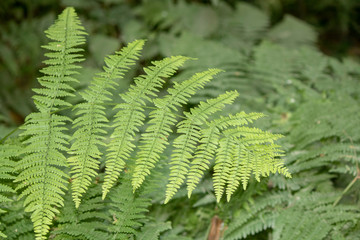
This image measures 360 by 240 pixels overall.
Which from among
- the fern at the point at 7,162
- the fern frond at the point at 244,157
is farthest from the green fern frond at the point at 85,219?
the fern frond at the point at 244,157

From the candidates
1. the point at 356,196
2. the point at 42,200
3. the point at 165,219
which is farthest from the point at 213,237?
the point at 42,200

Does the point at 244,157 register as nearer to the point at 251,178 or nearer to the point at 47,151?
the point at 251,178

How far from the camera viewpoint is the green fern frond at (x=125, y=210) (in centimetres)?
152

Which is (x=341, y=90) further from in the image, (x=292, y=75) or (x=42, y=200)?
(x=42, y=200)

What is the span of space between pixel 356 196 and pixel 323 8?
4802 millimetres

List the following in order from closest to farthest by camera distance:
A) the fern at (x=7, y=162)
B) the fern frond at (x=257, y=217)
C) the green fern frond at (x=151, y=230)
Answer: the fern at (x=7, y=162)
the green fern frond at (x=151, y=230)
the fern frond at (x=257, y=217)

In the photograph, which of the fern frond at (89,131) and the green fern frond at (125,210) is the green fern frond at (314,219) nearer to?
the green fern frond at (125,210)

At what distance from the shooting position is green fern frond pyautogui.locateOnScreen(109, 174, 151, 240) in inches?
60.0

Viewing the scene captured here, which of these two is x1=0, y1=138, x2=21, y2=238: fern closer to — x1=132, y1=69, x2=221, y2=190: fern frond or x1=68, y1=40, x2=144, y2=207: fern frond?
x1=68, y1=40, x2=144, y2=207: fern frond

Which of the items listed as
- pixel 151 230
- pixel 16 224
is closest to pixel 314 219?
pixel 151 230

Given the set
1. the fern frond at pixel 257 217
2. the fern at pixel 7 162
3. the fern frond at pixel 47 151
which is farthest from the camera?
the fern frond at pixel 257 217

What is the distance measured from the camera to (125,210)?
1.57 m

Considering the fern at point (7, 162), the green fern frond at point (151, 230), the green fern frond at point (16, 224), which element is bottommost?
the green fern frond at point (151, 230)

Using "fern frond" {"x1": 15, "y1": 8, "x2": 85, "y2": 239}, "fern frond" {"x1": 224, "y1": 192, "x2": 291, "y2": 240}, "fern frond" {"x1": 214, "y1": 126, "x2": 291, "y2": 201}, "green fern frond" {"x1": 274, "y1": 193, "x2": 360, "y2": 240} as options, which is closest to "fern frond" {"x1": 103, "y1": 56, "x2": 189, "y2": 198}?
"fern frond" {"x1": 15, "y1": 8, "x2": 85, "y2": 239}
